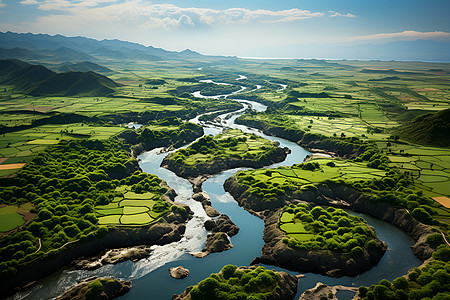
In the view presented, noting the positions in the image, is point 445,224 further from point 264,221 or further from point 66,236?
point 66,236

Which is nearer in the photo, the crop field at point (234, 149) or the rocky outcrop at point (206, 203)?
the rocky outcrop at point (206, 203)

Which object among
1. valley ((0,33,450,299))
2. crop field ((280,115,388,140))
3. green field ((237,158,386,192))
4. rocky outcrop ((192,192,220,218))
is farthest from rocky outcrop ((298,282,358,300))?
crop field ((280,115,388,140))

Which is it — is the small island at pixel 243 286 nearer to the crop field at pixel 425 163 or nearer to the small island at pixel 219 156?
the small island at pixel 219 156

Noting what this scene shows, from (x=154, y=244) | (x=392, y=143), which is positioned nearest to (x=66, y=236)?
(x=154, y=244)

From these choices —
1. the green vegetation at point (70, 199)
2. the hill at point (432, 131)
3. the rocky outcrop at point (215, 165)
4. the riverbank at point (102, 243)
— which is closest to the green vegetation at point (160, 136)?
the rocky outcrop at point (215, 165)

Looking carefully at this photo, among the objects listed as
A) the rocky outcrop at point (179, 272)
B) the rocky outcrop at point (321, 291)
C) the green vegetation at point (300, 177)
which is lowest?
the rocky outcrop at point (179, 272)
